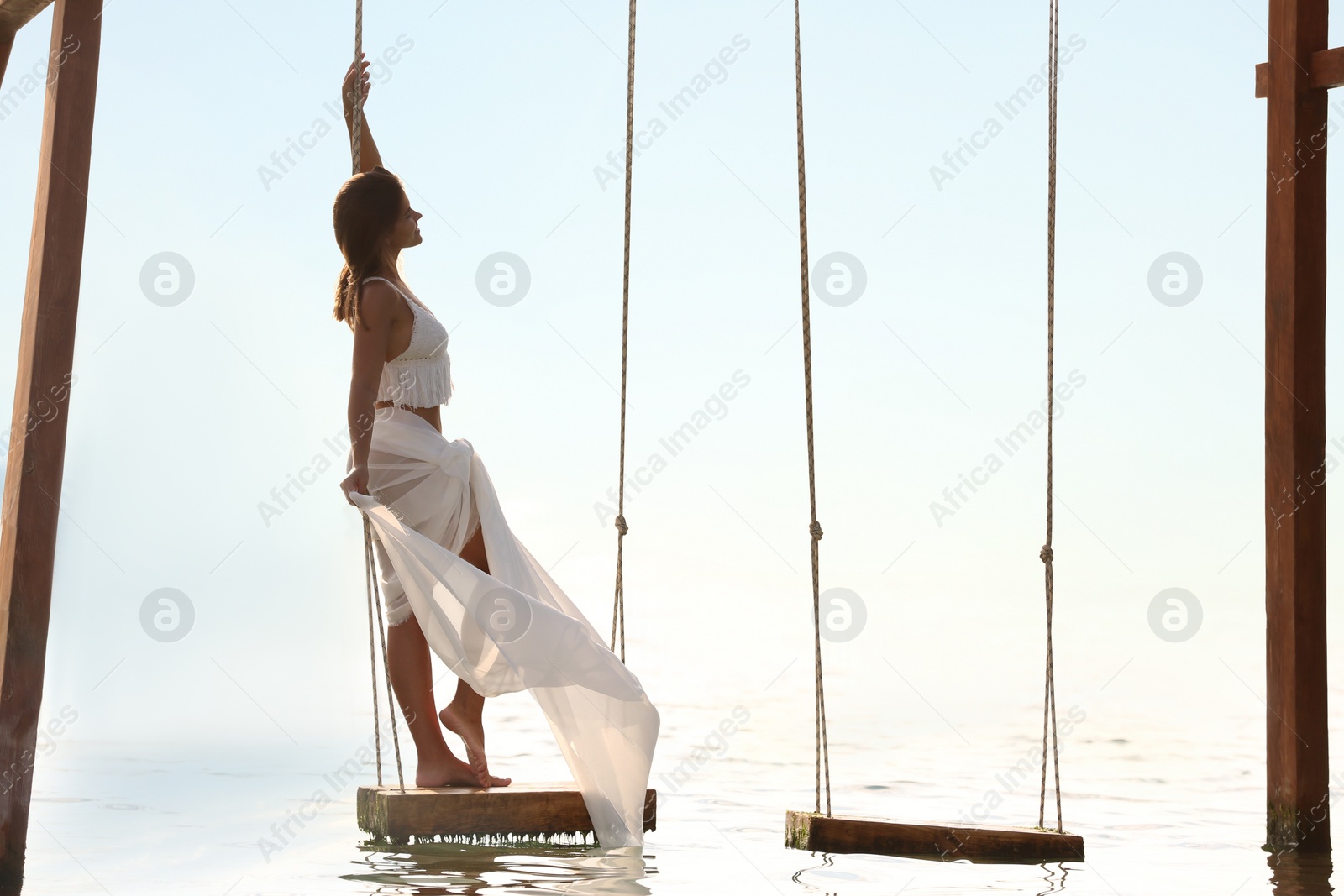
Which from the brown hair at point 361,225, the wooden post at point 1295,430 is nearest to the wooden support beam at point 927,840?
the wooden post at point 1295,430

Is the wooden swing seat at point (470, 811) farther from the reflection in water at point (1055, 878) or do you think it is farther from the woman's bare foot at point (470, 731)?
the reflection in water at point (1055, 878)

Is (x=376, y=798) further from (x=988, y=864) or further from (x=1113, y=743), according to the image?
(x=1113, y=743)

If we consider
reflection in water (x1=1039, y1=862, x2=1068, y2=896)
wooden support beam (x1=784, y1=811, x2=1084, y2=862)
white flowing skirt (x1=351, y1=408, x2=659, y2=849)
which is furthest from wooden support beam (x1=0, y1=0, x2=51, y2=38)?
reflection in water (x1=1039, y1=862, x2=1068, y2=896)

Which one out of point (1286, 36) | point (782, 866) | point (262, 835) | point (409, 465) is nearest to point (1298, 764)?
point (782, 866)

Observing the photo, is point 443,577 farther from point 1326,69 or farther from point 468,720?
point 1326,69

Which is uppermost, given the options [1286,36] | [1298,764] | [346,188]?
[1286,36]

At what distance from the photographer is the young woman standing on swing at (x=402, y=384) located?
2.86m

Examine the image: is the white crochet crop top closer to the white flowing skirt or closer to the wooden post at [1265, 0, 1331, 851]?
the white flowing skirt

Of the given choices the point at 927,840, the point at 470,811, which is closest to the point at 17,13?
the point at 470,811

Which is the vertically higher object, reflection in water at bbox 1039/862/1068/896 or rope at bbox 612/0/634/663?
rope at bbox 612/0/634/663

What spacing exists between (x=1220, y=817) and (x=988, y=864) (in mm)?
1565

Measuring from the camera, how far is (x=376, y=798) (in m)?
2.73

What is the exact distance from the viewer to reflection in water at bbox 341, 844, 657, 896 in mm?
2336

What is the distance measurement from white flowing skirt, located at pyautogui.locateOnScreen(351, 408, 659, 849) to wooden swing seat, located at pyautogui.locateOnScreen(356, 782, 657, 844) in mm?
63
